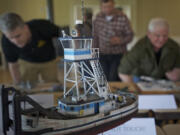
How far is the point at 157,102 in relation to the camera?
1.42 meters

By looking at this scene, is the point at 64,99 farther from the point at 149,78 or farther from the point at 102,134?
the point at 149,78

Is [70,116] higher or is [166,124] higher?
[70,116]

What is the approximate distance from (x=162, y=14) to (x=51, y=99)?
229 inches

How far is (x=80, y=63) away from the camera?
876 millimetres

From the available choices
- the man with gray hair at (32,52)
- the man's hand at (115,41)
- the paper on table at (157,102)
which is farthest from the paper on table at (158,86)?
the man with gray hair at (32,52)

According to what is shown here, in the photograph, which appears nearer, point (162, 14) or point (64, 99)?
point (64, 99)

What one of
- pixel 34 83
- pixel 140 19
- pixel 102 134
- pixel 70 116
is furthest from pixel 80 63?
pixel 140 19

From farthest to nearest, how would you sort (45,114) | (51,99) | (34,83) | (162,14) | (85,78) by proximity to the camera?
(162,14), (34,83), (51,99), (85,78), (45,114)

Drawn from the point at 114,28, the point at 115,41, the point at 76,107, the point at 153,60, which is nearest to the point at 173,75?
the point at 153,60

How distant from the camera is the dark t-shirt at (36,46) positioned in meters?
2.16

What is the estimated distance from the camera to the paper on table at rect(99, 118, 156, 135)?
3.01ft

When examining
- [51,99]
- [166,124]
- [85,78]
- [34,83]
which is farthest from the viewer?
[34,83]

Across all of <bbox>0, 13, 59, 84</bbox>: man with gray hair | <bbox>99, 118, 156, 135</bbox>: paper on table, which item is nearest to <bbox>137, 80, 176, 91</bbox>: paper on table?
<bbox>99, 118, 156, 135</bbox>: paper on table

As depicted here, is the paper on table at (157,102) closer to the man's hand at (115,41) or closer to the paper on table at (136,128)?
the paper on table at (136,128)
